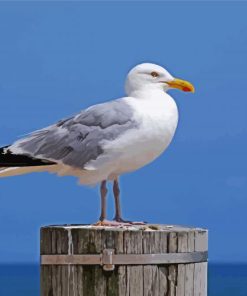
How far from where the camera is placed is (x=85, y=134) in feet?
14.8

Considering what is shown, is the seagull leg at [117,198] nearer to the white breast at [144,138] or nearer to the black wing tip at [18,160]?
the white breast at [144,138]

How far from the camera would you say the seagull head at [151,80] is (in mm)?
4664

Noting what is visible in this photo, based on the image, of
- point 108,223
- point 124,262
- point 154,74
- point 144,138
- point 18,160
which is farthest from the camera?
point 154,74

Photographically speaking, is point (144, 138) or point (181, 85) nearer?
point (144, 138)

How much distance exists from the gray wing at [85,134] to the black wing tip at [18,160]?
0.09ft

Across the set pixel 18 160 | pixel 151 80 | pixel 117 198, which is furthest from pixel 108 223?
pixel 151 80

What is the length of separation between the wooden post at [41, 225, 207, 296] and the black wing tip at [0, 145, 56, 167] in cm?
66

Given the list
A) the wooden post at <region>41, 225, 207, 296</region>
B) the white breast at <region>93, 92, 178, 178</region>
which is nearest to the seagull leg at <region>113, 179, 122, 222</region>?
the white breast at <region>93, 92, 178, 178</region>

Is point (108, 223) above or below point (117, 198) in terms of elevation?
below

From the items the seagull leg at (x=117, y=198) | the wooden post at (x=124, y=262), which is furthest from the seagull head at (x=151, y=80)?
the wooden post at (x=124, y=262)

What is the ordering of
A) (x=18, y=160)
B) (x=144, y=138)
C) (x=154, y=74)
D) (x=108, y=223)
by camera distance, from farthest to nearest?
(x=154, y=74)
(x=18, y=160)
(x=144, y=138)
(x=108, y=223)

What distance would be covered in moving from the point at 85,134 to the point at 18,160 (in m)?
0.48

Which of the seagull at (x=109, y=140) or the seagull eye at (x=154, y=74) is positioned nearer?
the seagull at (x=109, y=140)

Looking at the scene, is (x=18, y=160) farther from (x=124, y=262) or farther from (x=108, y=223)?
(x=124, y=262)
